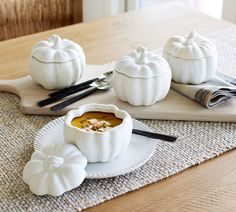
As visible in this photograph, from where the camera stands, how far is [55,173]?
82 centimetres

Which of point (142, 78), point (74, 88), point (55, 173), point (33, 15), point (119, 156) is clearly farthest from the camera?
point (33, 15)

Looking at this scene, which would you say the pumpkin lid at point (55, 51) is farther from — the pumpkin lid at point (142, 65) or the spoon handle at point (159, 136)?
the spoon handle at point (159, 136)

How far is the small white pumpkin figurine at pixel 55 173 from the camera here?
81 centimetres

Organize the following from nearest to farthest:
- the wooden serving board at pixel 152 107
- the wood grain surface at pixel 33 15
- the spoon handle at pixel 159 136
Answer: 1. the spoon handle at pixel 159 136
2. the wooden serving board at pixel 152 107
3. the wood grain surface at pixel 33 15

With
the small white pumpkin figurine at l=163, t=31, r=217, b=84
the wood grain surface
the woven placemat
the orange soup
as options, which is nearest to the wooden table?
the woven placemat

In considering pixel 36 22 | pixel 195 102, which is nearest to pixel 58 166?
pixel 195 102

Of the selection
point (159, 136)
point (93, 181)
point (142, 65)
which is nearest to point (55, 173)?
point (93, 181)

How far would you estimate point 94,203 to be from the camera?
82 cm

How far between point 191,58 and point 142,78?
0.14 m

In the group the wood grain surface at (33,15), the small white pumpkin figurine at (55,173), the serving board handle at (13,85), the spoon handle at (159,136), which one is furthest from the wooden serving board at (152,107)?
the wood grain surface at (33,15)

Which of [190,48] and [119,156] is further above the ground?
[190,48]

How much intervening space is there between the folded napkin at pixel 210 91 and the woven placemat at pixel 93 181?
6 centimetres

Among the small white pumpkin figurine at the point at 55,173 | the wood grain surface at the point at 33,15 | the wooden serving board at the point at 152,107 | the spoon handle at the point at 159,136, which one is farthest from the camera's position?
the wood grain surface at the point at 33,15

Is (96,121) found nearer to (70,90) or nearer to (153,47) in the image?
(70,90)
